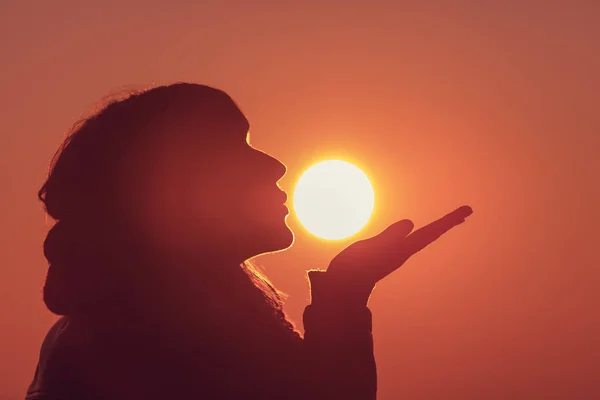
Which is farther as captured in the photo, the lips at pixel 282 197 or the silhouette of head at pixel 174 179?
the lips at pixel 282 197

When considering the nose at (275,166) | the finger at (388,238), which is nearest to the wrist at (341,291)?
the finger at (388,238)

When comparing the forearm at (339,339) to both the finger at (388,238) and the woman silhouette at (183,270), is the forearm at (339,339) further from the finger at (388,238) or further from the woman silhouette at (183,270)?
the finger at (388,238)

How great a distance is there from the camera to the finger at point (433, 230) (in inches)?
147

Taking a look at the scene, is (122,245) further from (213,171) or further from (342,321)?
(342,321)

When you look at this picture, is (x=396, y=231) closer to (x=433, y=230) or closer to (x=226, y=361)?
(x=433, y=230)

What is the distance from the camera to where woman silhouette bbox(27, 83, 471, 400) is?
140 inches

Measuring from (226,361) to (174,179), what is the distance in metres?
1.11

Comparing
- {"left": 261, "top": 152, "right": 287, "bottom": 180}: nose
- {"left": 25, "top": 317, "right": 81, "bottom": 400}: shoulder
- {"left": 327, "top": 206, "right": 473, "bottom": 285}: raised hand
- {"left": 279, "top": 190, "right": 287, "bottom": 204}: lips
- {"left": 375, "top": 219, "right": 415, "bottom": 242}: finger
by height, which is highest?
{"left": 261, "top": 152, "right": 287, "bottom": 180}: nose

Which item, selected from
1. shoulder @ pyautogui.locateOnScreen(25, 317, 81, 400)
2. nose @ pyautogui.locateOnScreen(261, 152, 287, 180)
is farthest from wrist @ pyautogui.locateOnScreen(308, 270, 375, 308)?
shoulder @ pyautogui.locateOnScreen(25, 317, 81, 400)

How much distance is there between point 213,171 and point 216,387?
1248mm

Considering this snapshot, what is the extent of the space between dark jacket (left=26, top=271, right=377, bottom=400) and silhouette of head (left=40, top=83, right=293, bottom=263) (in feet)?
1.59

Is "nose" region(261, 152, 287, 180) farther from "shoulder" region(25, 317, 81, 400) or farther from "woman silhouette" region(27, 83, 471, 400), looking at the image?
"shoulder" region(25, 317, 81, 400)

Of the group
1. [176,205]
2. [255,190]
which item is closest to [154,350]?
[176,205]

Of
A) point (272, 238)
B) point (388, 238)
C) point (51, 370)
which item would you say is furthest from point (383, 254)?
point (51, 370)
